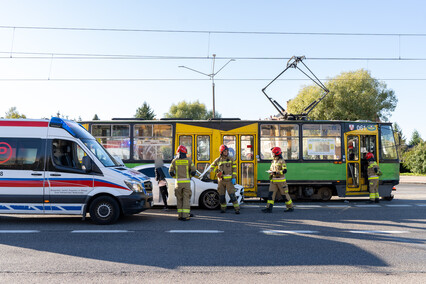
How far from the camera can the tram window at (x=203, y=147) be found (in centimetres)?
1374

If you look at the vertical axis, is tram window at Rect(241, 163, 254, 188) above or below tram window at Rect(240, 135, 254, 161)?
below

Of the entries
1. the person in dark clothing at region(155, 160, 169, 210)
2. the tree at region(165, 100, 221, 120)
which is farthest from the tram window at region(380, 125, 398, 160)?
the tree at region(165, 100, 221, 120)

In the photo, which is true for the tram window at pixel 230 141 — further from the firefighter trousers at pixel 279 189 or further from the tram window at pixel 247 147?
the firefighter trousers at pixel 279 189

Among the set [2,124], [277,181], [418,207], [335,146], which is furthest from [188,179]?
[418,207]

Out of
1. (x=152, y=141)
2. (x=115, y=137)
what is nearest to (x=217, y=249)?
(x=152, y=141)

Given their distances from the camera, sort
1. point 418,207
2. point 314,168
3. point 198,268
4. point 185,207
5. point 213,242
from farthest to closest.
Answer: point 314,168
point 418,207
point 185,207
point 213,242
point 198,268

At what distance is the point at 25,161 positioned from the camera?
8953 millimetres

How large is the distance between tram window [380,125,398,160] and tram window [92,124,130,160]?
9360mm

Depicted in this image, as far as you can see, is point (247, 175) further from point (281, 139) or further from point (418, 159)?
point (418, 159)

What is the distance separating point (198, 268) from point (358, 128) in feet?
35.7

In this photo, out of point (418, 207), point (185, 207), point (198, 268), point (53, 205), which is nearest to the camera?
point (198, 268)

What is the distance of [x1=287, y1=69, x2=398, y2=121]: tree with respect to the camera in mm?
42688

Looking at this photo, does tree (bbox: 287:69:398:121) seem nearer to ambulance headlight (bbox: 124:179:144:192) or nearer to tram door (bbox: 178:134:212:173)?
tram door (bbox: 178:134:212:173)

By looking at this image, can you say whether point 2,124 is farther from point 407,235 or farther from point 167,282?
point 407,235
